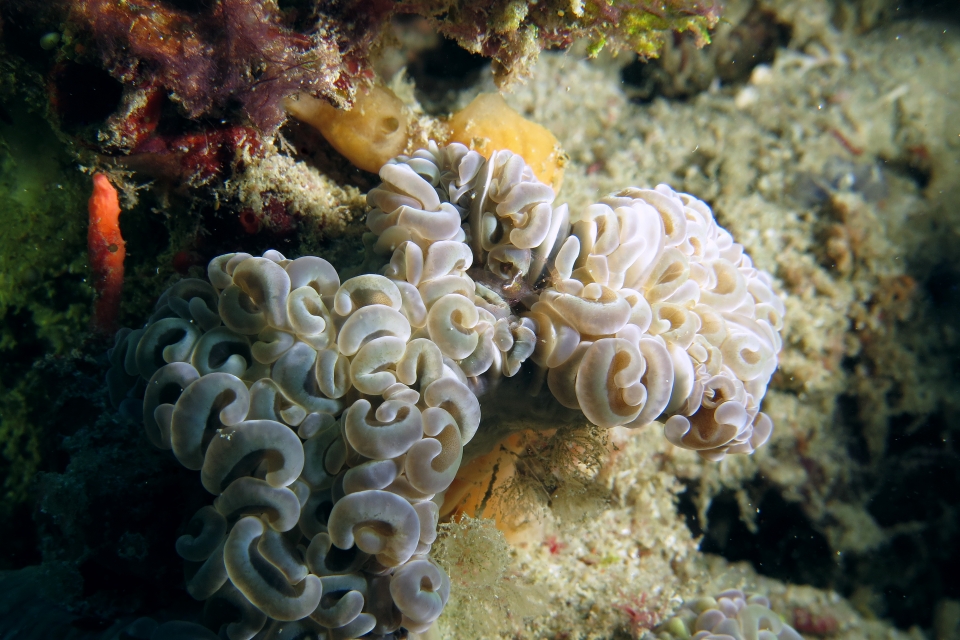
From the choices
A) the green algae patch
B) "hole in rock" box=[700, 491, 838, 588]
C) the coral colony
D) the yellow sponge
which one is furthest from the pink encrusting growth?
"hole in rock" box=[700, 491, 838, 588]

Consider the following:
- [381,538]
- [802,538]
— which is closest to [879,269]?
[802,538]

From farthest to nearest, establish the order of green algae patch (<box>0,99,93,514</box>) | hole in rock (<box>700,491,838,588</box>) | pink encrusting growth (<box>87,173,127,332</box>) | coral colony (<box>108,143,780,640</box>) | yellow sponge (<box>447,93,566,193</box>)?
hole in rock (<box>700,491,838,588</box>) → yellow sponge (<box>447,93,566,193</box>) → green algae patch (<box>0,99,93,514</box>) → pink encrusting growth (<box>87,173,127,332</box>) → coral colony (<box>108,143,780,640</box>)

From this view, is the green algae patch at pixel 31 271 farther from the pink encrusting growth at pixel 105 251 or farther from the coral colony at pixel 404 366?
the coral colony at pixel 404 366

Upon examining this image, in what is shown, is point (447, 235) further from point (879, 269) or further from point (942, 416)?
point (942, 416)

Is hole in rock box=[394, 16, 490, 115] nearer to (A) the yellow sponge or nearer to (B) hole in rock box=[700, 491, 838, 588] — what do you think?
(A) the yellow sponge

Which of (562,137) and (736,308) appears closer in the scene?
(736,308)
